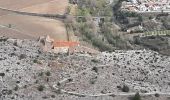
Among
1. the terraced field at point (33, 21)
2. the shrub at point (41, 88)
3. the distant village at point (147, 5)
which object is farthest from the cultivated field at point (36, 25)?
the shrub at point (41, 88)

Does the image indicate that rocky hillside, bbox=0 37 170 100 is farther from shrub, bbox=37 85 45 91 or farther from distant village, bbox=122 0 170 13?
distant village, bbox=122 0 170 13

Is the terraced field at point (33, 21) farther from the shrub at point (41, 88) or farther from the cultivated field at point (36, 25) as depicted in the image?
the shrub at point (41, 88)

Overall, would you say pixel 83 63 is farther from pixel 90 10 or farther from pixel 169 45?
pixel 90 10

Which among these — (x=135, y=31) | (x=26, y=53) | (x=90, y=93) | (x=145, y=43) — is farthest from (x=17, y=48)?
(x=135, y=31)

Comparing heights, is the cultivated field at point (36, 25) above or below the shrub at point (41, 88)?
above

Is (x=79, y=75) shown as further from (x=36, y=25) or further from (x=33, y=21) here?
(x=33, y=21)

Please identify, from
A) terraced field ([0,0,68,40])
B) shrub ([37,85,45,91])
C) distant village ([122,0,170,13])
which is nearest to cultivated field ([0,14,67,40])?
terraced field ([0,0,68,40])
